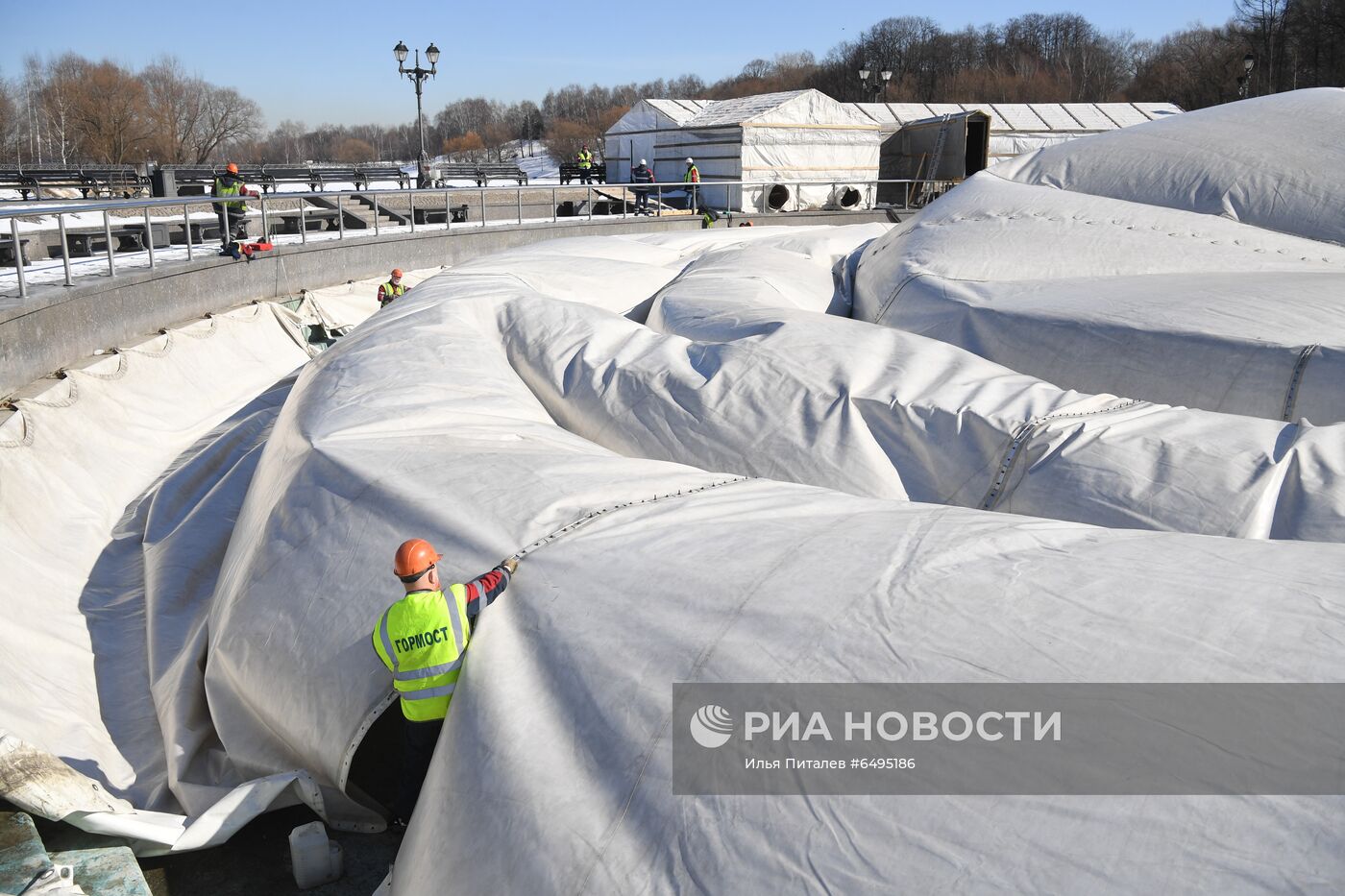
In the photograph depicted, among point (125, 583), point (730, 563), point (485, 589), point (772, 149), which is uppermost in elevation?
point (772, 149)

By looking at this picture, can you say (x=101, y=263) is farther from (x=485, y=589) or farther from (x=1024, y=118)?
(x=1024, y=118)

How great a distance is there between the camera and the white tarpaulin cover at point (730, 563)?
2166 mm

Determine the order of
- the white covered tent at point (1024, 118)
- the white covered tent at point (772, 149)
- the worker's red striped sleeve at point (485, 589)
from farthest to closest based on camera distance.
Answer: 1. the white covered tent at point (1024, 118)
2. the white covered tent at point (772, 149)
3. the worker's red striped sleeve at point (485, 589)

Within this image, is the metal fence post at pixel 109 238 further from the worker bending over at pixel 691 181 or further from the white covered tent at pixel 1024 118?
the white covered tent at pixel 1024 118

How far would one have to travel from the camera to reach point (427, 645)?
9.98 feet

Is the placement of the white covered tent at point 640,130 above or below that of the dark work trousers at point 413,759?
above

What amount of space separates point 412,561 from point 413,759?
0.70 metres

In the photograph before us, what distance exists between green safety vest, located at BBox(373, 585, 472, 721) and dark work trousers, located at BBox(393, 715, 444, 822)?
6cm

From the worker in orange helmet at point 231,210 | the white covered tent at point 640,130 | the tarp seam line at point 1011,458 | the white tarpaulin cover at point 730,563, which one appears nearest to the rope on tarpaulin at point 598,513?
the white tarpaulin cover at point 730,563

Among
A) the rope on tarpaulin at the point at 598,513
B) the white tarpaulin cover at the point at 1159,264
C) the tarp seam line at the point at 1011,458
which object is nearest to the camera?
the rope on tarpaulin at the point at 598,513

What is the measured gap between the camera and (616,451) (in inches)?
184

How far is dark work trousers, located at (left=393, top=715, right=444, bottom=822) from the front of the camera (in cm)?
322

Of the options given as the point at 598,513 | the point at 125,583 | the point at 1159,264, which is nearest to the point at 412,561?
the point at 598,513

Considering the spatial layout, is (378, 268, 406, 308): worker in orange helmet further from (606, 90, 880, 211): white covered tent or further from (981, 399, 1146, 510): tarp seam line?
(606, 90, 880, 211): white covered tent
